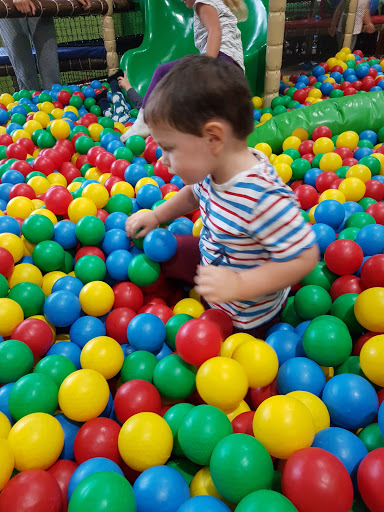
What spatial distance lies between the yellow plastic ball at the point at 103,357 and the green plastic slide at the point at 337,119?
144 centimetres

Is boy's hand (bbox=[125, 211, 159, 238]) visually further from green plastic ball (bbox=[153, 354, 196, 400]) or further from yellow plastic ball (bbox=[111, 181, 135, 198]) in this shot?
green plastic ball (bbox=[153, 354, 196, 400])

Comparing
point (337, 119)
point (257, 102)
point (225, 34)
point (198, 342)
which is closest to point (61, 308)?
point (198, 342)

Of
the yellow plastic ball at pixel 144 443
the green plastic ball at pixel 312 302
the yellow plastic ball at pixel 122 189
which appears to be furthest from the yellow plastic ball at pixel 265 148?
the yellow plastic ball at pixel 144 443

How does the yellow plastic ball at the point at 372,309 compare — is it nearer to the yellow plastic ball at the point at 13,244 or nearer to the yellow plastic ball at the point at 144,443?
the yellow plastic ball at the point at 144,443

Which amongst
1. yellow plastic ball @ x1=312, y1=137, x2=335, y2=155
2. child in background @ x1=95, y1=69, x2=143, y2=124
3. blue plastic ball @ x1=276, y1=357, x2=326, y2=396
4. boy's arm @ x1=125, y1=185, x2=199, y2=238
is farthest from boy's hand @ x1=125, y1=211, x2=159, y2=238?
child in background @ x1=95, y1=69, x2=143, y2=124

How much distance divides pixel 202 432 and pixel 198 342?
0.19 meters

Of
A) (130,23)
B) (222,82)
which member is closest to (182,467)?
(222,82)

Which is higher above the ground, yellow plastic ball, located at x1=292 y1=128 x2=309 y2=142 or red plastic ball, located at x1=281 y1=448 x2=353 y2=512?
red plastic ball, located at x1=281 y1=448 x2=353 y2=512

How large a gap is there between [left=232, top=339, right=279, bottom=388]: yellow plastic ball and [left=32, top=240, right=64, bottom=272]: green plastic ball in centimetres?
64

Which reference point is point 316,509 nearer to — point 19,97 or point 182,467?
point 182,467

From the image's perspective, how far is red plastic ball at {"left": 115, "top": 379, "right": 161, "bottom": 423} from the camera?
2.71 feet

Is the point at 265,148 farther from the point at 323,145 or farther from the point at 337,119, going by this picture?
the point at 337,119

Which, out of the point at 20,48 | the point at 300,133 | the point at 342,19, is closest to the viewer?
the point at 300,133

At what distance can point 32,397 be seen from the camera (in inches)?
31.8
